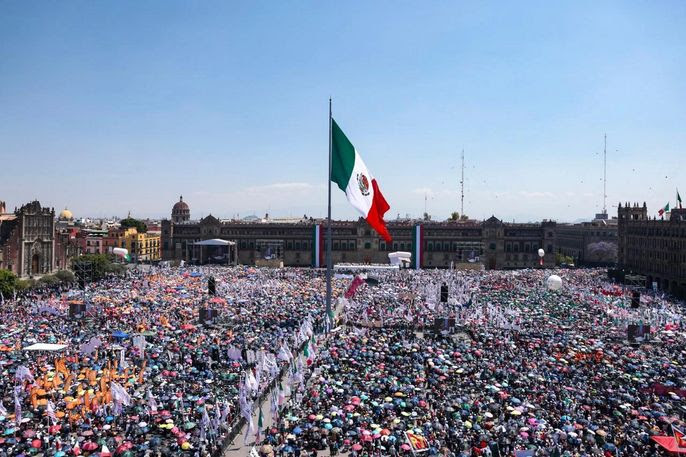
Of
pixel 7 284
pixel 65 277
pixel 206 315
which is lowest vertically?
pixel 206 315

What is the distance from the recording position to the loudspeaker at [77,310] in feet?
142

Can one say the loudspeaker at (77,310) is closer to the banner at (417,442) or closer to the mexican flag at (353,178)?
Answer: the mexican flag at (353,178)

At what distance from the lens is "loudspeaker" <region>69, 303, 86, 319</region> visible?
43.2m

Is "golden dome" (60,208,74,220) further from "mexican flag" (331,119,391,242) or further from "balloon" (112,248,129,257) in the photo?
"mexican flag" (331,119,391,242)

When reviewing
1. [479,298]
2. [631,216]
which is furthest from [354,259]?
[479,298]

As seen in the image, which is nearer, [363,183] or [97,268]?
[363,183]

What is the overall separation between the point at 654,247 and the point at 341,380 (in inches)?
2716

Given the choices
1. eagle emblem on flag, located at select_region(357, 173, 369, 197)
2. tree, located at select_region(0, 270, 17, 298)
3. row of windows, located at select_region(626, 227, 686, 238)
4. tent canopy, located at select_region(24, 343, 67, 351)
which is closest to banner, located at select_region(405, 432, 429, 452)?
eagle emblem on flag, located at select_region(357, 173, 369, 197)

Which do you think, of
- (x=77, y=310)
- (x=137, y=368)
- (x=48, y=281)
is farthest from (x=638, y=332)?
(x=48, y=281)

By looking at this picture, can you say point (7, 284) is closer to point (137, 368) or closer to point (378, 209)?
point (137, 368)

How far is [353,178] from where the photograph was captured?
33.0 meters

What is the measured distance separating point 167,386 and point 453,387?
1367 centimetres

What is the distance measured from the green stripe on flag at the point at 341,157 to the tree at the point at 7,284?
A: 4153 centimetres

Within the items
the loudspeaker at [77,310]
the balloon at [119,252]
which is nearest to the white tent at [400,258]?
the balloon at [119,252]
